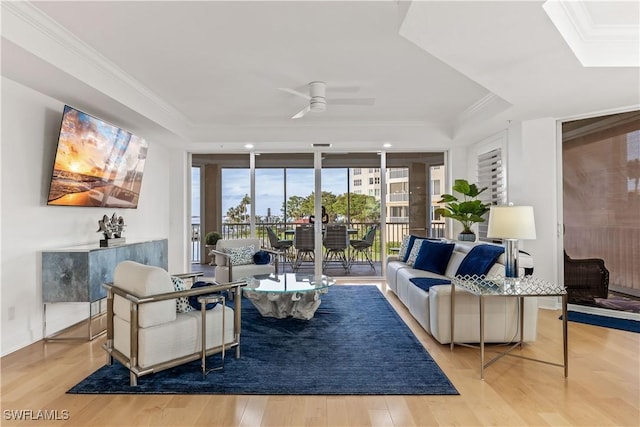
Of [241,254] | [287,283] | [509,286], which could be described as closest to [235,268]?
[241,254]

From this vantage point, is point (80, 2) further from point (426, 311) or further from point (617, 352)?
point (617, 352)

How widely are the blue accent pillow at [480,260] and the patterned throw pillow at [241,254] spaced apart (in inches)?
119

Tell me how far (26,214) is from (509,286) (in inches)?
170

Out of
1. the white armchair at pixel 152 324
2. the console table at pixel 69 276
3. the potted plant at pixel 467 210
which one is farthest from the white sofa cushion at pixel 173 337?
the potted plant at pixel 467 210

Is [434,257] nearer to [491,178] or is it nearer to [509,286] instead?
[509,286]

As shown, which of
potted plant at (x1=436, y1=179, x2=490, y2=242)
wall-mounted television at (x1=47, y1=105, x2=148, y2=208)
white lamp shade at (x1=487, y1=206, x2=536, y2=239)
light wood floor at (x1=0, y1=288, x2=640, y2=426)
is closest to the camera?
light wood floor at (x1=0, y1=288, x2=640, y2=426)

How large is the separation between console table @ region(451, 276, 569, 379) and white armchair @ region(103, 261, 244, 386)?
6.19ft

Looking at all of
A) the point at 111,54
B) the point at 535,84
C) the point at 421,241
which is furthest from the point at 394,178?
the point at 111,54

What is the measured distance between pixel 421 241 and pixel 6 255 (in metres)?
4.62

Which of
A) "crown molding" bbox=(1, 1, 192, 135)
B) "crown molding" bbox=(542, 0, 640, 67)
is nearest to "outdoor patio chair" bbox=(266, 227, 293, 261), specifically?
"crown molding" bbox=(1, 1, 192, 135)

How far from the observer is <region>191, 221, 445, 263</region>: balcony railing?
21.4 feet

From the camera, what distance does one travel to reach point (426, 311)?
344 centimetres

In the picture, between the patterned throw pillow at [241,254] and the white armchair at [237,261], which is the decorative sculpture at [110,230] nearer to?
the white armchair at [237,261]

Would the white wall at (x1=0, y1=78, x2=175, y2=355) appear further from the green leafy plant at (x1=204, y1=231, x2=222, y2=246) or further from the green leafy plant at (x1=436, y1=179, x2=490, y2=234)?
the green leafy plant at (x1=436, y1=179, x2=490, y2=234)
